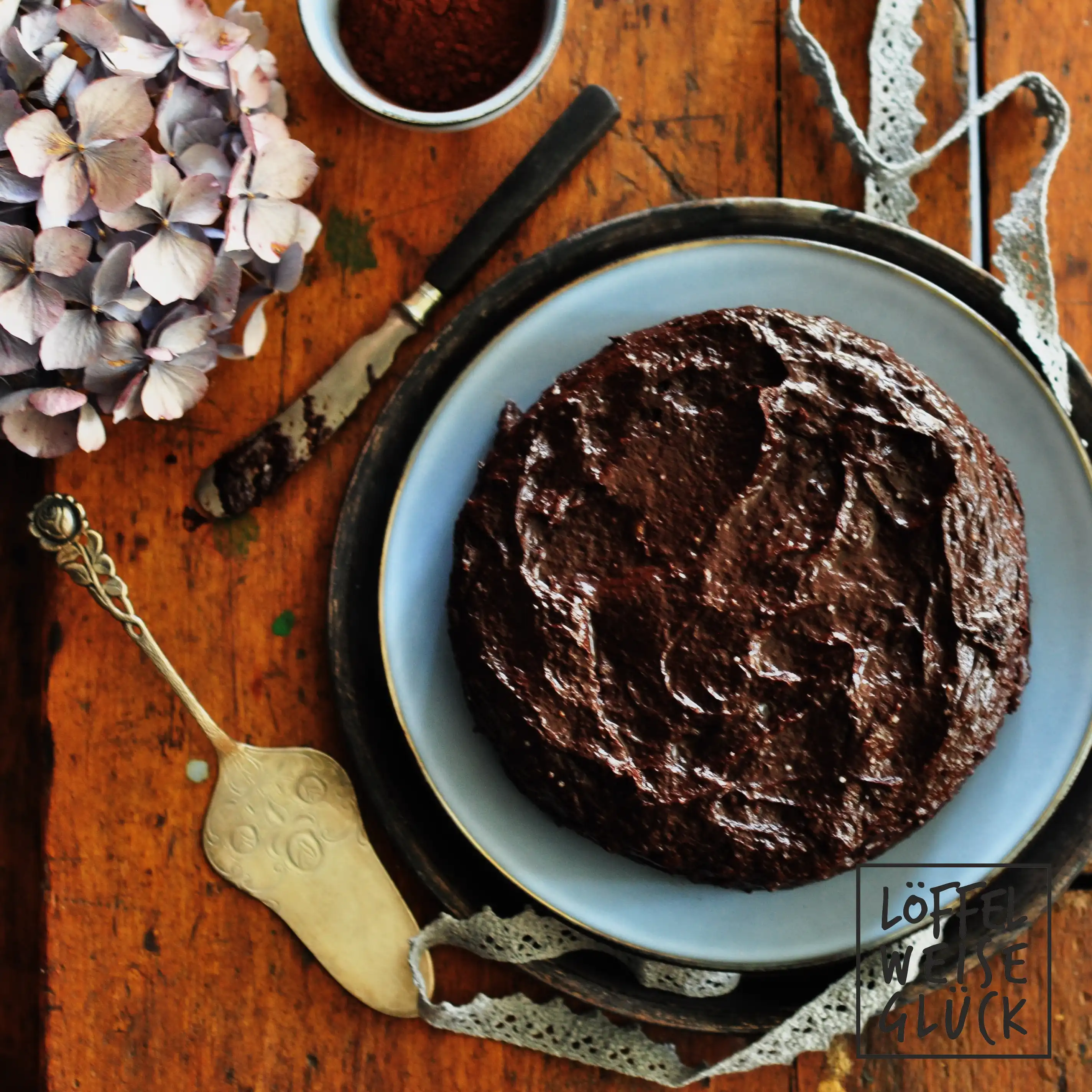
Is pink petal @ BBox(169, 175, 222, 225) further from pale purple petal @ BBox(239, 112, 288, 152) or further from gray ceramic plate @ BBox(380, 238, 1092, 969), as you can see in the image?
gray ceramic plate @ BBox(380, 238, 1092, 969)

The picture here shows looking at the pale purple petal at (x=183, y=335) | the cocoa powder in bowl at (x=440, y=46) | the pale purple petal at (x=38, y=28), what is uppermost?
the cocoa powder in bowl at (x=440, y=46)

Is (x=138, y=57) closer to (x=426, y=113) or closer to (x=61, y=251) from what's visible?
(x=61, y=251)

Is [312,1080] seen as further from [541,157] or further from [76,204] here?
[541,157]

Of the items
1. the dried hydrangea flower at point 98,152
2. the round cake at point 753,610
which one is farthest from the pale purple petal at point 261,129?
the round cake at point 753,610

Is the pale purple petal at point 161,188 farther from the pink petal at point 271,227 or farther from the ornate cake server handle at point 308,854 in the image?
the ornate cake server handle at point 308,854

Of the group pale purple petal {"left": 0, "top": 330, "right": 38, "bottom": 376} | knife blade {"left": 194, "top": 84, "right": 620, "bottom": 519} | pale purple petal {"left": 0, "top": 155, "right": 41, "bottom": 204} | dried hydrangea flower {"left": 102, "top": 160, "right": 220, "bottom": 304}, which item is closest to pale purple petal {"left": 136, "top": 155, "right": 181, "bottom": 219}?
dried hydrangea flower {"left": 102, "top": 160, "right": 220, "bottom": 304}

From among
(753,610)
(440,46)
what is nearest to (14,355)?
(440,46)
